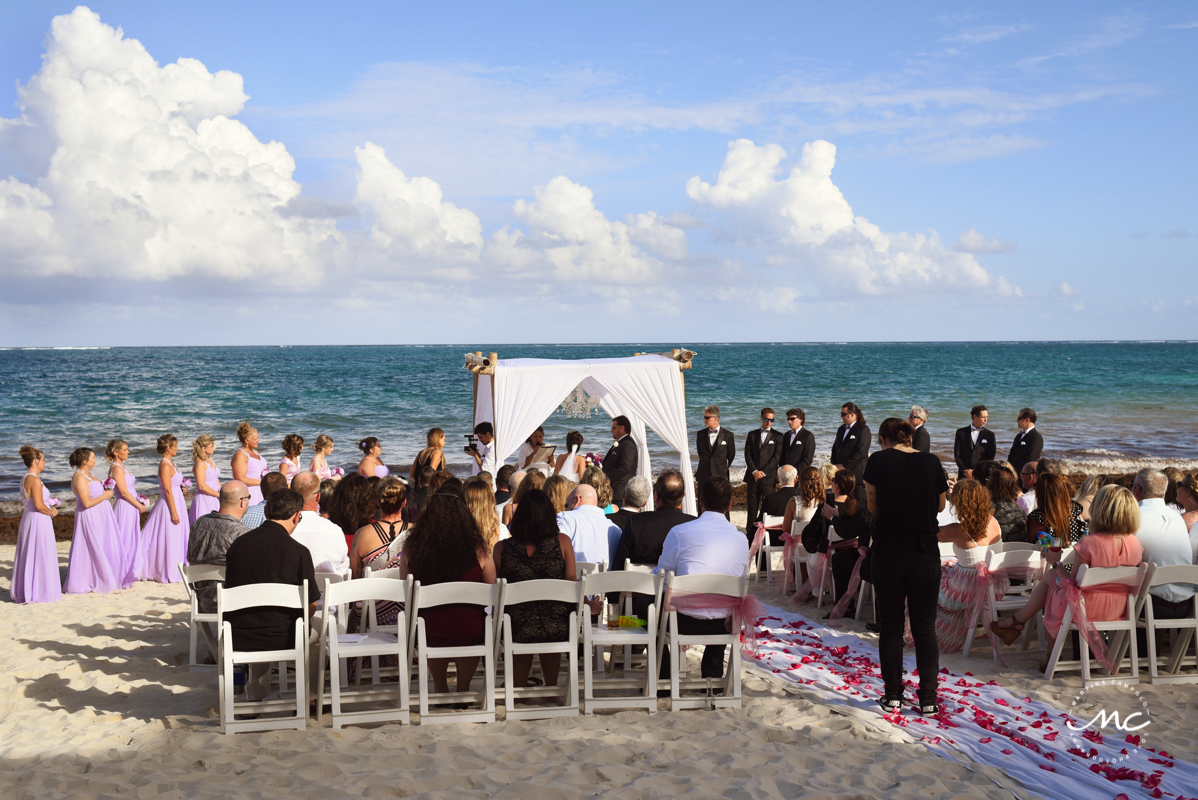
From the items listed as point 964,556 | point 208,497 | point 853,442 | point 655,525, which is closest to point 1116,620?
point 964,556

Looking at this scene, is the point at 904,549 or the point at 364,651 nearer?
the point at 364,651

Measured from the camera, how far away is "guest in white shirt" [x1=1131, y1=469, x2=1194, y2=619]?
15.6 ft

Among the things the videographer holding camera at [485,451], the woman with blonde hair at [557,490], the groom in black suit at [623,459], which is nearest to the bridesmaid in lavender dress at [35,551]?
the videographer holding camera at [485,451]

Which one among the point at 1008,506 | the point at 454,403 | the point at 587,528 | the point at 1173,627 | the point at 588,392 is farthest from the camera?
the point at 454,403

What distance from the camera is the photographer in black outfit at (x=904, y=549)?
4.06 meters

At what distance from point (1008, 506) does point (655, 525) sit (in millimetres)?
2791

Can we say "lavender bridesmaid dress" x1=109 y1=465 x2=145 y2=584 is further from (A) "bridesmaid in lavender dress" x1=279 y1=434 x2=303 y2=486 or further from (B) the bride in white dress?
(B) the bride in white dress

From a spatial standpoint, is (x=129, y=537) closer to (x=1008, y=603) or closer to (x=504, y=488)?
(x=504, y=488)

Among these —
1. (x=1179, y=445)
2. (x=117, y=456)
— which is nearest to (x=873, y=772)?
(x=117, y=456)

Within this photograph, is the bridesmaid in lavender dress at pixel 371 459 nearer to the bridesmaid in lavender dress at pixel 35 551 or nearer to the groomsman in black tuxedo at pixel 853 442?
the bridesmaid in lavender dress at pixel 35 551

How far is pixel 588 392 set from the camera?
33.8 feet

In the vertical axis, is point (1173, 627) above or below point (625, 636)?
below

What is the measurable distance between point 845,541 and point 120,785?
4841mm

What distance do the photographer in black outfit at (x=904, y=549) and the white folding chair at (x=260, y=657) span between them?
2.79 metres
